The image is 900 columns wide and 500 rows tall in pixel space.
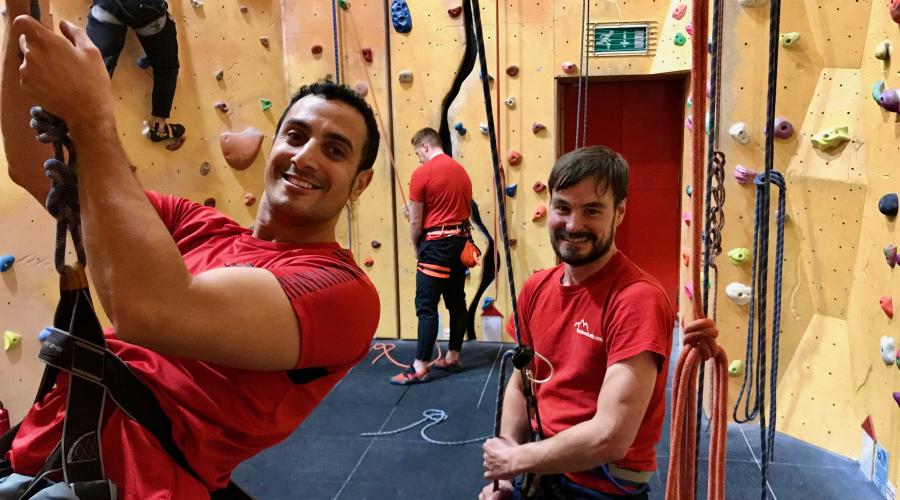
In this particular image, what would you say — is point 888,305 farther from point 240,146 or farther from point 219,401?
point 240,146

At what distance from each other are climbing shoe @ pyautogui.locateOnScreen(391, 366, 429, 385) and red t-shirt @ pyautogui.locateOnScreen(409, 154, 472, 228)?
0.82m

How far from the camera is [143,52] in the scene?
3.19m

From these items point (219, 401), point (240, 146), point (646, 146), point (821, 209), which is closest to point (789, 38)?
point (821, 209)

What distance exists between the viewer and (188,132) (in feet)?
11.5

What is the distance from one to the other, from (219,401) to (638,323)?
29.5 inches

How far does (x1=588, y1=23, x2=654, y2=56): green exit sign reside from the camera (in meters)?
3.73

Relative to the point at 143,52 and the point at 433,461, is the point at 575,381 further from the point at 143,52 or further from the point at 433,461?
the point at 143,52

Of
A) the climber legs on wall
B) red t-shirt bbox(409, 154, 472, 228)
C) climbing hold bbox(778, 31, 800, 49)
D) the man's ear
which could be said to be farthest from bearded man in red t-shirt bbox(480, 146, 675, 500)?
the climber legs on wall

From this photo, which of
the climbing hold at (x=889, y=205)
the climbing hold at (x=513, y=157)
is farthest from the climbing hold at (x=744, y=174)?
the climbing hold at (x=513, y=157)

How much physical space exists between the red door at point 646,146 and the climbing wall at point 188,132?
1921 mm

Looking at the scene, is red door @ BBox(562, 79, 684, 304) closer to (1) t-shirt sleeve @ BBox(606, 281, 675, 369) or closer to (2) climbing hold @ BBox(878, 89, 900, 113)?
(2) climbing hold @ BBox(878, 89, 900, 113)

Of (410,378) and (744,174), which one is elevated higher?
(744,174)

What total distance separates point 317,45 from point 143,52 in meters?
1.12

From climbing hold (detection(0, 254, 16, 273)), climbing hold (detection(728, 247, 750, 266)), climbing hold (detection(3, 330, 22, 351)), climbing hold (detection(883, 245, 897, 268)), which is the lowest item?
climbing hold (detection(3, 330, 22, 351))
